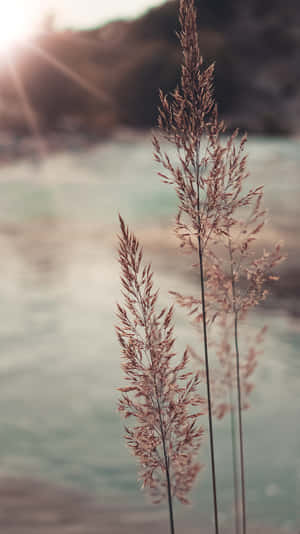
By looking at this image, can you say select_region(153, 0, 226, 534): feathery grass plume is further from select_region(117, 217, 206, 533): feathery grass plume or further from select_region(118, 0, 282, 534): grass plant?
select_region(117, 217, 206, 533): feathery grass plume

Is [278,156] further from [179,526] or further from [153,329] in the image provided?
[153,329]

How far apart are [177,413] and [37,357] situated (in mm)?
16341

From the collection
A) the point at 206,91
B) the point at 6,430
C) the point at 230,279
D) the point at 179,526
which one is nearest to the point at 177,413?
the point at 230,279

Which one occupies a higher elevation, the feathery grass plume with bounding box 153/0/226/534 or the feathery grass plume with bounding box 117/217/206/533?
the feathery grass plume with bounding box 153/0/226/534

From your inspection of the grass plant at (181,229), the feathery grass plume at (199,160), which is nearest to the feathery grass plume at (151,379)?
the grass plant at (181,229)

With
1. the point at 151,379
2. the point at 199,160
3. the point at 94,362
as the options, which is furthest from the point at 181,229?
the point at 94,362

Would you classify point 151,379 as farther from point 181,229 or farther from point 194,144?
point 194,144

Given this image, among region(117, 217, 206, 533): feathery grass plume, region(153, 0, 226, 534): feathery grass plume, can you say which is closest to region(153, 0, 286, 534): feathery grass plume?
region(153, 0, 226, 534): feathery grass plume

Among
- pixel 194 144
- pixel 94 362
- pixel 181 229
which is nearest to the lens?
pixel 194 144

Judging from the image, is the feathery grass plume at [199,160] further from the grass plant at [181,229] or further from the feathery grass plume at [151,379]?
the feathery grass plume at [151,379]

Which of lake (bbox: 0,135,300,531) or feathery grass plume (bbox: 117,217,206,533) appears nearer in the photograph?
feathery grass plume (bbox: 117,217,206,533)

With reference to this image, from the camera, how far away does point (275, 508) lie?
8.13m

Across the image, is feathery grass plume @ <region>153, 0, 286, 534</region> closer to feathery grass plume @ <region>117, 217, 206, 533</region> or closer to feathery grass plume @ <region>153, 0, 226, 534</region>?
feathery grass plume @ <region>153, 0, 226, 534</region>

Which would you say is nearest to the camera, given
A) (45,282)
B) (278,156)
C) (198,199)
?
(198,199)
